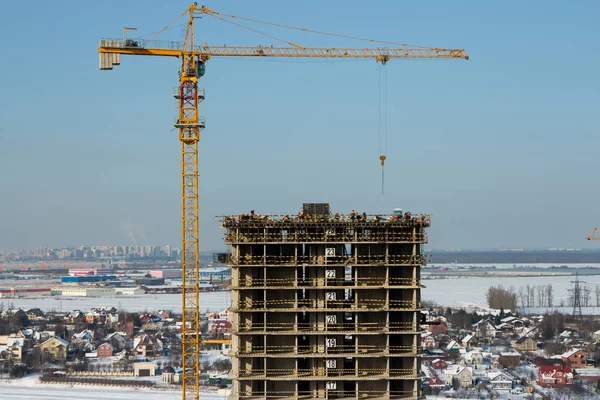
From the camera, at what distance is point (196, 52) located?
262 feet

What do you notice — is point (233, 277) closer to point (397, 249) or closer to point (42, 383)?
point (397, 249)

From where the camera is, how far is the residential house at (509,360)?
439ft

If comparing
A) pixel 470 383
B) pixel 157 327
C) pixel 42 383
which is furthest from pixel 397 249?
pixel 157 327

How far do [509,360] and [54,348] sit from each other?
65046 millimetres

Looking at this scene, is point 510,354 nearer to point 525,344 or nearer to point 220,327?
point 525,344

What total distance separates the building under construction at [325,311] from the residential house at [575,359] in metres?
92.4

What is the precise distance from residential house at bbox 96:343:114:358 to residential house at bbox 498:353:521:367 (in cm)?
5569

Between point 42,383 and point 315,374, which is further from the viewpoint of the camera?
point 42,383

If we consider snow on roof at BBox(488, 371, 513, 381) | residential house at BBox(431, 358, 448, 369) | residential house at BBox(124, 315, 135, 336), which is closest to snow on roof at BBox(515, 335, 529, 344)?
residential house at BBox(431, 358, 448, 369)

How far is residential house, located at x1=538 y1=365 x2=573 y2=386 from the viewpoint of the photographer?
117 meters

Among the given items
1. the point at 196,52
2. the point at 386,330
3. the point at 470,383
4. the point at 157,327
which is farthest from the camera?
the point at 157,327

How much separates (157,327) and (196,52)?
106 metres

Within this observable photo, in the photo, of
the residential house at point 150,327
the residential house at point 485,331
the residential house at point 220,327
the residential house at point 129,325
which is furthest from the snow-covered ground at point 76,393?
the residential house at point 485,331

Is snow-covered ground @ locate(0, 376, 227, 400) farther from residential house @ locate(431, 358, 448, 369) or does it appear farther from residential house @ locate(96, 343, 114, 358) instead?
residential house @ locate(431, 358, 448, 369)
